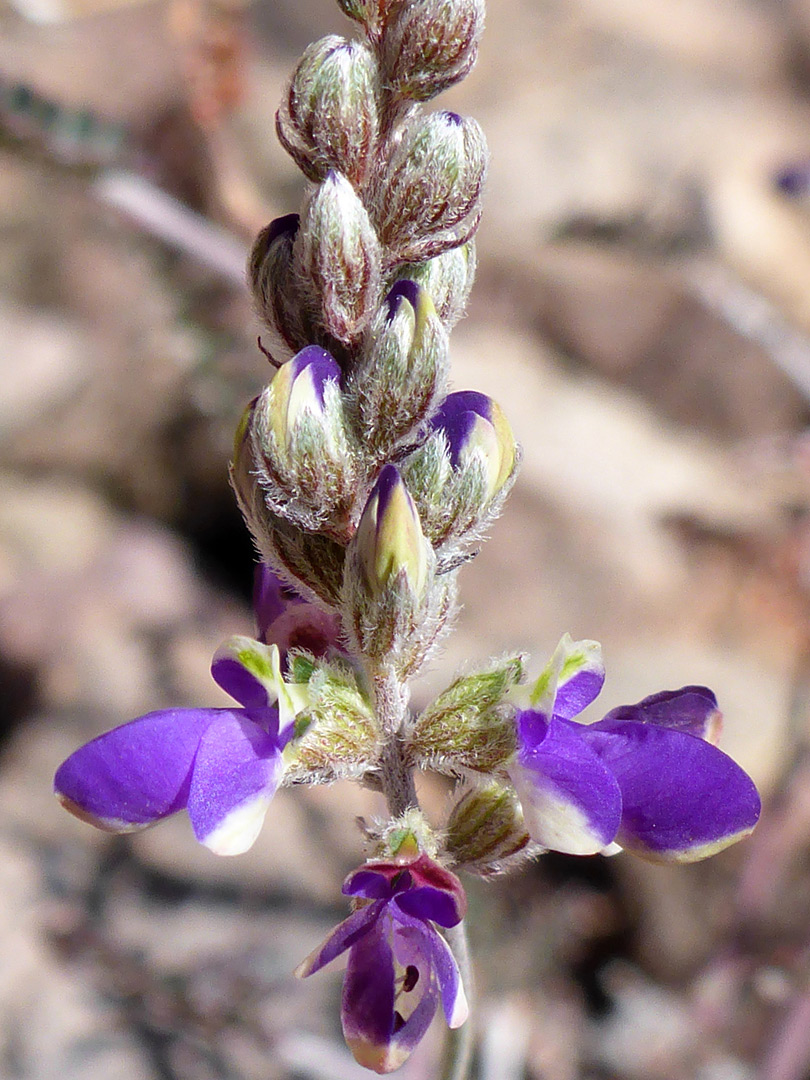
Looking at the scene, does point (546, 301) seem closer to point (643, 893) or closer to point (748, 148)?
point (748, 148)

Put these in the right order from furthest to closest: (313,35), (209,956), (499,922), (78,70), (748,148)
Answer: (78,70), (313,35), (748,148), (209,956), (499,922)

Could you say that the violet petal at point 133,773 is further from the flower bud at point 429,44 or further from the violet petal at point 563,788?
the flower bud at point 429,44

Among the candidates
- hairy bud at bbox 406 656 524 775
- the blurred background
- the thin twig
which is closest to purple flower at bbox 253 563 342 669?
hairy bud at bbox 406 656 524 775

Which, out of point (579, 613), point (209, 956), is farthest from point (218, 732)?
point (579, 613)

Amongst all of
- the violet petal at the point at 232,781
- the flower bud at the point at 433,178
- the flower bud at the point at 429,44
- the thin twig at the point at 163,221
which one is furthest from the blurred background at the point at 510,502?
the flower bud at the point at 429,44

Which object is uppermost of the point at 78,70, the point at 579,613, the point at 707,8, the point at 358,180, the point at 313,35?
the point at 707,8

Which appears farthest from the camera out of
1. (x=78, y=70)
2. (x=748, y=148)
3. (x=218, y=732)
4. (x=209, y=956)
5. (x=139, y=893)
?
(x=78, y=70)
